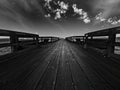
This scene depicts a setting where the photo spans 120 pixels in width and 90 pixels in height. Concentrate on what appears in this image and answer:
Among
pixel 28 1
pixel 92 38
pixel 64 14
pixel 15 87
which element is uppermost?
pixel 64 14

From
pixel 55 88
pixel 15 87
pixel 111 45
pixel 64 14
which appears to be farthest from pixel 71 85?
pixel 64 14

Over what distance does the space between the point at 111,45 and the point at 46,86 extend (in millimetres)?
3263

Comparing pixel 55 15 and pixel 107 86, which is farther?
pixel 55 15

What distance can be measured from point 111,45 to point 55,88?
3144mm

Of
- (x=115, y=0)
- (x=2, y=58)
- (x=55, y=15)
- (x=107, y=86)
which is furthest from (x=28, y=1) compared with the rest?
(x=107, y=86)

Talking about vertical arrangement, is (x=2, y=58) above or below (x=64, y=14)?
below

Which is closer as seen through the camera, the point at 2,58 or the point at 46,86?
the point at 46,86

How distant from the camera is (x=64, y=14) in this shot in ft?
58.1

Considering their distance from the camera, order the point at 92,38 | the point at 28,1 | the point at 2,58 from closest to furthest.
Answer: the point at 2,58, the point at 92,38, the point at 28,1

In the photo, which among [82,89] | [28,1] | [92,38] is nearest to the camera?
[82,89]

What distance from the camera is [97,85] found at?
45.0 inches

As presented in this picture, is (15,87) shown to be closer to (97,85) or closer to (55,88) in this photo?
(55,88)

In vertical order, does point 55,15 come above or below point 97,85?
above

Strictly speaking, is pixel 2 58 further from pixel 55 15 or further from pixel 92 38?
pixel 55 15
